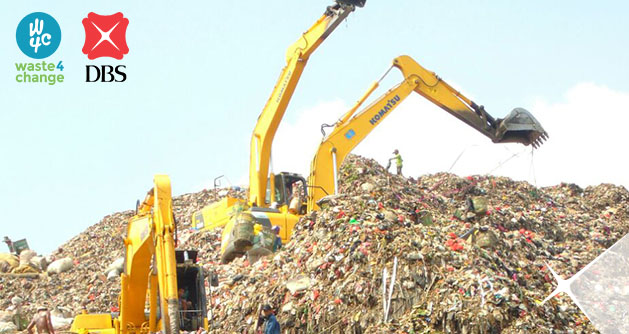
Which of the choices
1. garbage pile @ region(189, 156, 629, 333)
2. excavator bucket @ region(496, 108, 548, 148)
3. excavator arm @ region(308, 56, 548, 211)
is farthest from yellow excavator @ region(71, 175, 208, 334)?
excavator bucket @ region(496, 108, 548, 148)

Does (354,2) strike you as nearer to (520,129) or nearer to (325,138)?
(325,138)

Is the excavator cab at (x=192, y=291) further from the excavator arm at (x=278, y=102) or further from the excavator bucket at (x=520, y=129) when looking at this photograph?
the excavator bucket at (x=520, y=129)

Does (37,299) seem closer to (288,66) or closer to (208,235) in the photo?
(208,235)

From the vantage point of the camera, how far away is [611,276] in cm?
1372

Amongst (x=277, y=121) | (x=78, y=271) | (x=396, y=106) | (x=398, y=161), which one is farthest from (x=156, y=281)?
(x=398, y=161)

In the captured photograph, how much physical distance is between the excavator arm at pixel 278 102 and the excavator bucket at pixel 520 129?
500cm

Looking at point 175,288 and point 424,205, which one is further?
point 424,205

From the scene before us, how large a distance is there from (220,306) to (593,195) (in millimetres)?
15607

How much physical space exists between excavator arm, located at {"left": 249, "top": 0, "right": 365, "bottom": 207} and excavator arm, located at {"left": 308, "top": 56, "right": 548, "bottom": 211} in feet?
4.09

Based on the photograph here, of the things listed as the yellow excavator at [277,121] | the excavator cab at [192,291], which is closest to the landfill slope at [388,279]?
the yellow excavator at [277,121]

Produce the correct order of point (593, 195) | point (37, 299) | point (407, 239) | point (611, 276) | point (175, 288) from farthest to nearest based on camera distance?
point (593, 195)
point (37, 299)
point (611, 276)
point (407, 239)
point (175, 288)

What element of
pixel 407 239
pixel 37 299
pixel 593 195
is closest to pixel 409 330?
pixel 407 239

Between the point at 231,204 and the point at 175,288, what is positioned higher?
the point at 231,204

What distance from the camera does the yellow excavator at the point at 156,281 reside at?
977 cm
